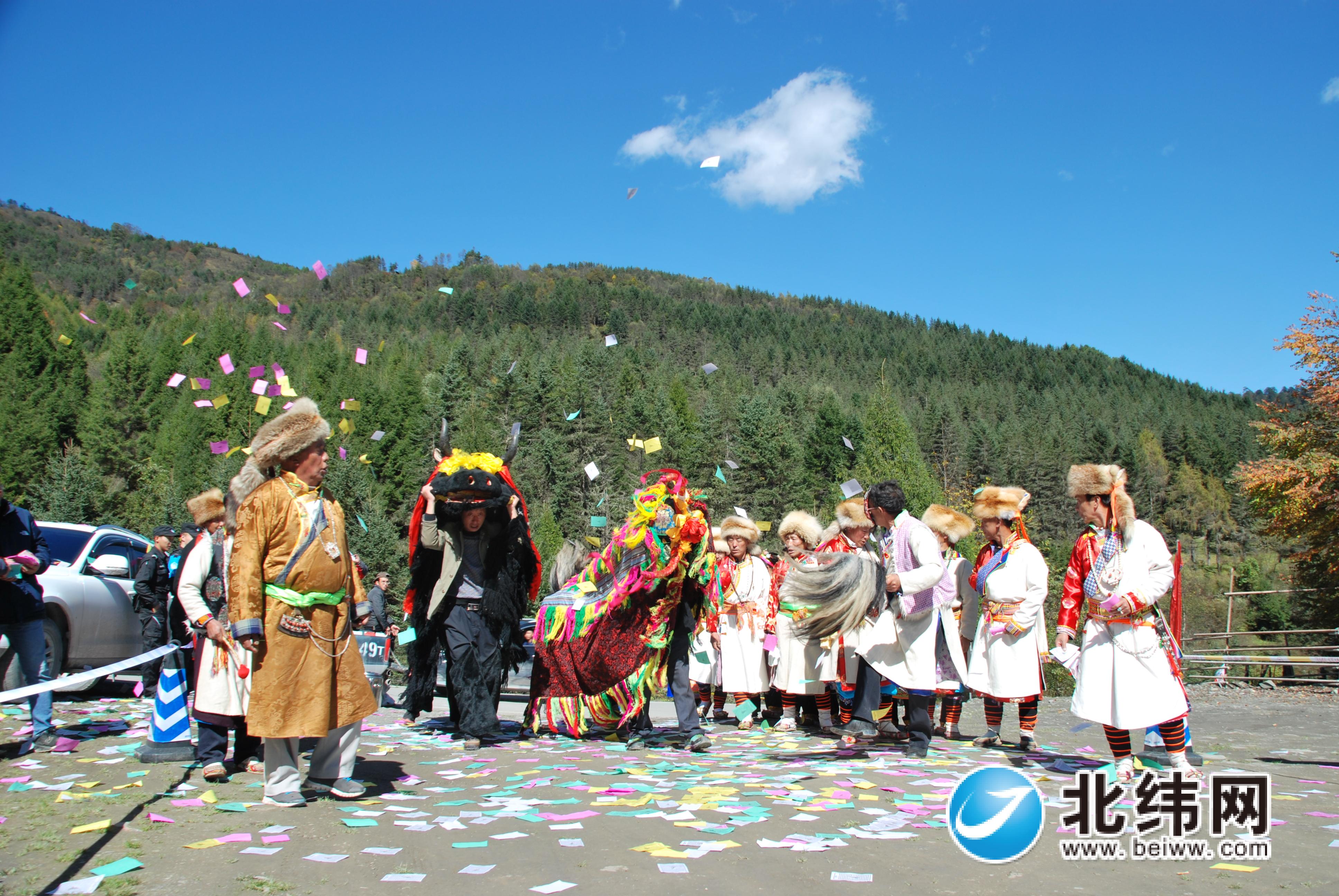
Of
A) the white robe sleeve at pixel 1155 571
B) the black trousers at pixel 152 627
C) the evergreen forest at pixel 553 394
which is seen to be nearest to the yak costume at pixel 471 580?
the black trousers at pixel 152 627

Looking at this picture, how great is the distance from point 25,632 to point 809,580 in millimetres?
5485

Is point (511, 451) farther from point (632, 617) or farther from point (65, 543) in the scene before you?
point (65, 543)

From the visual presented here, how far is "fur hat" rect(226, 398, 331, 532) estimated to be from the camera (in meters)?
4.80

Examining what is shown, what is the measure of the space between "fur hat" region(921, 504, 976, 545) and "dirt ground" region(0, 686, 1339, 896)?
6.06ft

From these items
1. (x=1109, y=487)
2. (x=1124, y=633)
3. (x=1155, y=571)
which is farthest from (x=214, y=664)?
(x=1155, y=571)

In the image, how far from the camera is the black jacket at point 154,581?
7848 millimetres

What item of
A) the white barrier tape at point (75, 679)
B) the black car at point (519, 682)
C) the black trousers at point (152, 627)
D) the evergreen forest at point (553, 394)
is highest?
the evergreen forest at point (553, 394)

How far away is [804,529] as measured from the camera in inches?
353

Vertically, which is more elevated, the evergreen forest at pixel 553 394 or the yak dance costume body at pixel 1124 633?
the evergreen forest at pixel 553 394

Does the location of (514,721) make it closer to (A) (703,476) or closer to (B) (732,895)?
(B) (732,895)

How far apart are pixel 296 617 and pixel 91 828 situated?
1.23 meters

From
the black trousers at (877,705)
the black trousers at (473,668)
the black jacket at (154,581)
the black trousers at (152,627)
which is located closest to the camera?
the black trousers at (877,705)

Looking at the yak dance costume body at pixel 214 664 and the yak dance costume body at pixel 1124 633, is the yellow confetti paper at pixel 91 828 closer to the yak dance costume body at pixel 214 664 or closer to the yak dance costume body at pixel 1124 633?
the yak dance costume body at pixel 214 664

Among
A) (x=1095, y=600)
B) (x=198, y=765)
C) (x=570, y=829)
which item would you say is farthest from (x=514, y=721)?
(x=1095, y=600)
